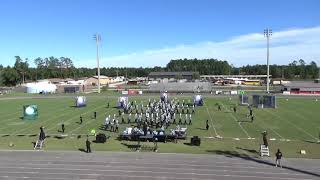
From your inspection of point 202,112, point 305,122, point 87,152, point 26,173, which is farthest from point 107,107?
point 26,173

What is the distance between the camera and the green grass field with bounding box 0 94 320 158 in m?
37.9

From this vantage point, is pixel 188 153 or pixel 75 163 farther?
pixel 188 153

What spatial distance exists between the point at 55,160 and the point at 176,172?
972 centimetres

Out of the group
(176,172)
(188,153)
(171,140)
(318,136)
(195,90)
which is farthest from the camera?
(195,90)

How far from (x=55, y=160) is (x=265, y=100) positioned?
48.2 m

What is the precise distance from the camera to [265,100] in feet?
240

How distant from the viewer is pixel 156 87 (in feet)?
413

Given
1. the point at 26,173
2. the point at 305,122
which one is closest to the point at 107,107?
the point at 305,122

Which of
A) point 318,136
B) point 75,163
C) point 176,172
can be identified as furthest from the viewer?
point 318,136

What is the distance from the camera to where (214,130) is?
4869 cm

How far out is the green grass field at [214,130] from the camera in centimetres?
3794

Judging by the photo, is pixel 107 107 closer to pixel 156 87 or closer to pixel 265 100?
pixel 265 100

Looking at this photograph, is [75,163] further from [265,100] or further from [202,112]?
[265,100]

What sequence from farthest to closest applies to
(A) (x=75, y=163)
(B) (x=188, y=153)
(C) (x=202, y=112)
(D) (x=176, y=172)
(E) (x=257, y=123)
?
(C) (x=202, y=112)
(E) (x=257, y=123)
(B) (x=188, y=153)
(A) (x=75, y=163)
(D) (x=176, y=172)
